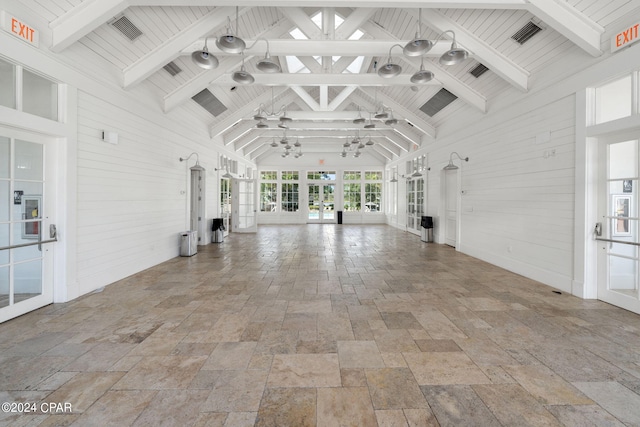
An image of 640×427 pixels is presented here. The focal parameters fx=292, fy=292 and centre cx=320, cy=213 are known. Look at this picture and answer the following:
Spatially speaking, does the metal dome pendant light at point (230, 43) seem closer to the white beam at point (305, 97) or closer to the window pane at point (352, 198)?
the white beam at point (305, 97)

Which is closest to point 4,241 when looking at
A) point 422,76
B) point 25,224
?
point 25,224

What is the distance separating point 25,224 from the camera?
3271 millimetres

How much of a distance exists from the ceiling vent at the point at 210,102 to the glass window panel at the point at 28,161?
4.03m

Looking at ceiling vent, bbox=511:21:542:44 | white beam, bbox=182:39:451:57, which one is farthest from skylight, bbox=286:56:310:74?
ceiling vent, bbox=511:21:542:44

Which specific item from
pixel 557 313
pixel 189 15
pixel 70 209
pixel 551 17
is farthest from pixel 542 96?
pixel 70 209

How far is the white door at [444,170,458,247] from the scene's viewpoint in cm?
770

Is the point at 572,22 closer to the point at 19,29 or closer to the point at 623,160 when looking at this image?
the point at 623,160

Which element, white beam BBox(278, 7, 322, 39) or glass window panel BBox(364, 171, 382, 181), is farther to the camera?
glass window panel BBox(364, 171, 382, 181)

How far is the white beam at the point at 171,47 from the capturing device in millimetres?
4629

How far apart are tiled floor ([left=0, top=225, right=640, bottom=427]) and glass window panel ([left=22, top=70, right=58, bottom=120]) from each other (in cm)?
228

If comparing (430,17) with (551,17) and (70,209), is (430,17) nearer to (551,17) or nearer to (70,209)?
(551,17)

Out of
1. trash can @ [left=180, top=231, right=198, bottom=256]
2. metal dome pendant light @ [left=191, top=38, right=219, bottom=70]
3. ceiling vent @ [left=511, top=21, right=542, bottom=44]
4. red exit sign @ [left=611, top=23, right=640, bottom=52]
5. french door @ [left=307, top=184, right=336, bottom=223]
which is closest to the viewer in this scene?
red exit sign @ [left=611, top=23, right=640, bottom=52]

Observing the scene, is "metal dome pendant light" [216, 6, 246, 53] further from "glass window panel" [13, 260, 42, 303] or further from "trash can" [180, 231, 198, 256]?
"trash can" [180, 231, 198, 256]

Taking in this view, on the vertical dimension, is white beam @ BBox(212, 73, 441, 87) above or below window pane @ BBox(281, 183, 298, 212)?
above
